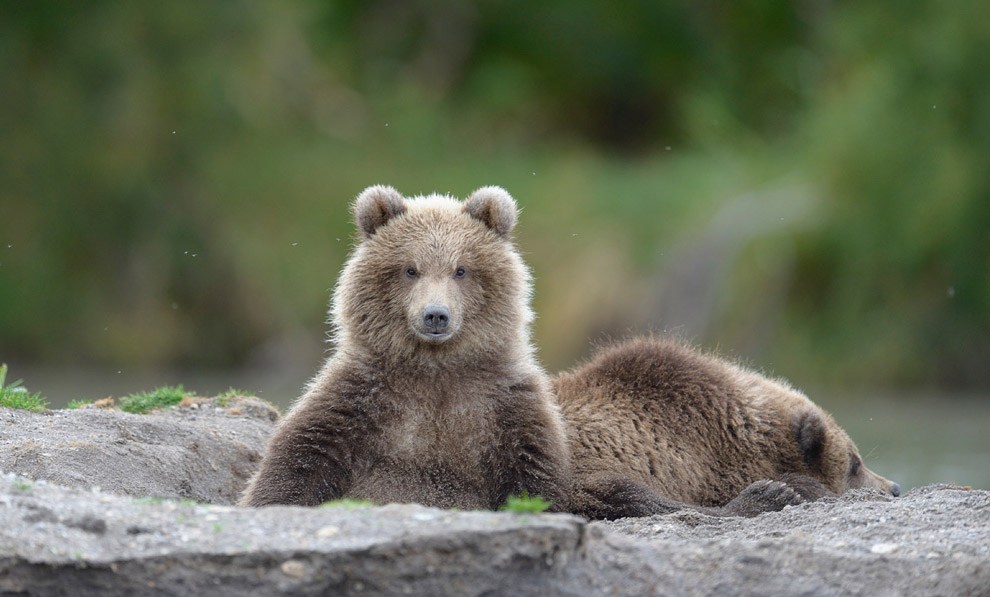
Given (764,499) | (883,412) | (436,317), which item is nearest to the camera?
(436,317)

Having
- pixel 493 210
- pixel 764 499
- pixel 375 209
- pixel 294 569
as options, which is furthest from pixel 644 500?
pixel 294 569

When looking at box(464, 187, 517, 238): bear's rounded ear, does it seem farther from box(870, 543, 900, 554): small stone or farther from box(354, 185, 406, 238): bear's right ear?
box(870, 543, 900, 554): small stone

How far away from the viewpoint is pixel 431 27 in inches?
1259

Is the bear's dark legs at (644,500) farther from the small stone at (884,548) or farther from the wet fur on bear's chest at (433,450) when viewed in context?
the small stone at (884,548)

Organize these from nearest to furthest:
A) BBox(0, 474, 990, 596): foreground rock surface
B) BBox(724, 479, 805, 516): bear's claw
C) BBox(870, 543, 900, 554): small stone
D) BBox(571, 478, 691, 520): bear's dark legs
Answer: BBox(0, 474, 990, 596): foreground rock surface < BBox(870, 543, 900, 554): small stone < BBox(571, 478, 691, 520): bear's dark legs < BBox(724, 479, 805, 516): bear's claw

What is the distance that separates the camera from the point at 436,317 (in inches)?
269

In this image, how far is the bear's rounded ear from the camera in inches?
297

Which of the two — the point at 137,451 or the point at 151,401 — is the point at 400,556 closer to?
the point at 137,451

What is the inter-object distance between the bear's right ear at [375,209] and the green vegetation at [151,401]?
298cm

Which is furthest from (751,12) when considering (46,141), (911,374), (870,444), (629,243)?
(870,444)

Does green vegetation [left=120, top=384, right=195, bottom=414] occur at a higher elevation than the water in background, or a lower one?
lower

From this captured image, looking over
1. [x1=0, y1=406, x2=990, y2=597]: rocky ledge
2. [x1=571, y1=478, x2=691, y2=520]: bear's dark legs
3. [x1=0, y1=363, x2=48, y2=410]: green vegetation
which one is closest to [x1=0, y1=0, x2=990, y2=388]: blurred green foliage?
[x1=0, y1=363, x2=48, y2=410]: green vegetation

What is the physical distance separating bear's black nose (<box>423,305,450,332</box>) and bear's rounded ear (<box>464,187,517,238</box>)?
2.80 feet

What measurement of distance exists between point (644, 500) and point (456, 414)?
1.15m
